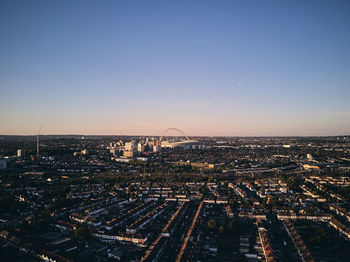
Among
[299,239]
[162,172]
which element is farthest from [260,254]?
[162,172]

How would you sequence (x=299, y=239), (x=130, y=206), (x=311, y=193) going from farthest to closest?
(x=311, y=193) → (x=130, y=206) → (x=299, y=239)

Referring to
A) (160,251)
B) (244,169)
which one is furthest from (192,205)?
(244,169)

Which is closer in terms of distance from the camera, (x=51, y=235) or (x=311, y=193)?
(x=51, y=235)

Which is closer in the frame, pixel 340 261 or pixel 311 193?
pixel 340 261

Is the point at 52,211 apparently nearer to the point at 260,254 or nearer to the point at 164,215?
the point at 164,215

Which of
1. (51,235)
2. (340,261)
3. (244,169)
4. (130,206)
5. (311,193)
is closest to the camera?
(340,261)

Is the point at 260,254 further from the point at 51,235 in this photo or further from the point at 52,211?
the point at 52,211

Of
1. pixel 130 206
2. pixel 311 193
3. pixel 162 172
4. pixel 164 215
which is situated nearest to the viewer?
pixel 164 215

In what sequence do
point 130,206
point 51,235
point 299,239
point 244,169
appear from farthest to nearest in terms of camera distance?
point 244,169 → point 130,206 → point 51,235 → point 299,239
